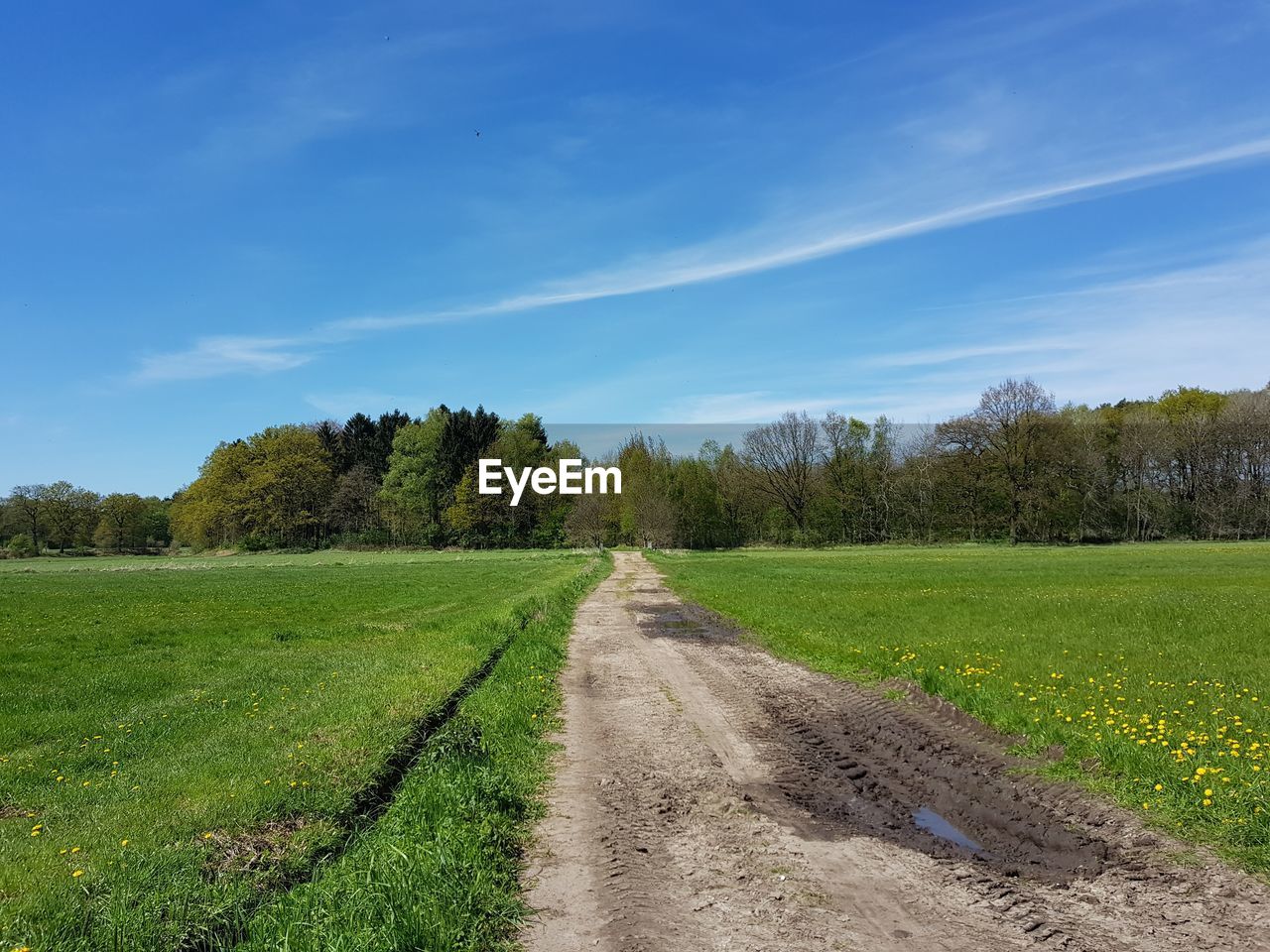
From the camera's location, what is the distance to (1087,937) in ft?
16.3

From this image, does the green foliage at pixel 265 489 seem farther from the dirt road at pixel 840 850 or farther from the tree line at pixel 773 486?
the dirt road at pixel 840 850

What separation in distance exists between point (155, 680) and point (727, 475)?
8791cm

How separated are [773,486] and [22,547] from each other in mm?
104088

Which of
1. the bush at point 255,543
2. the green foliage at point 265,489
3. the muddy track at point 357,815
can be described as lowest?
the bush at point 255,543

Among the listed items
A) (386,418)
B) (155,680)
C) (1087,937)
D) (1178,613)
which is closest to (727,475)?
(386,418)

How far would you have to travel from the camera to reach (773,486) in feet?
320

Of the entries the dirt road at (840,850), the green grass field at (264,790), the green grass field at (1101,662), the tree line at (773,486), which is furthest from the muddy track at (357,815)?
the tree line at (773,486)

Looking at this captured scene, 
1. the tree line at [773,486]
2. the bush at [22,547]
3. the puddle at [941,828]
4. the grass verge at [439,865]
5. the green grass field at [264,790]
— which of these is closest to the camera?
the grass verge at [439,865]

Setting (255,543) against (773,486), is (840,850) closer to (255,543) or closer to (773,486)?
(773,486)

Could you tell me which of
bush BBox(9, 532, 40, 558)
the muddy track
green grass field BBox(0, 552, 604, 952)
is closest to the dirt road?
green grass field BBox(0, 552, 604, 952)

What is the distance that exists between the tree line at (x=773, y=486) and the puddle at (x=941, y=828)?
269 feet

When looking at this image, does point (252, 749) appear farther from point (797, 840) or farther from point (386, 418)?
point (386, 418)

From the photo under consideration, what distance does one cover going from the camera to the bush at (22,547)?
10294 centimetres

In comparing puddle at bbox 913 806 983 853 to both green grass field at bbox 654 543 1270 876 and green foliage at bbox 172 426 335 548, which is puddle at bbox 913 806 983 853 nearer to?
green grass field at bbox 654 543 1270 876
